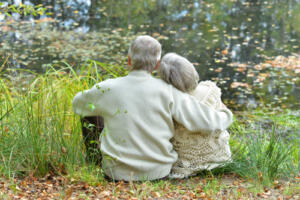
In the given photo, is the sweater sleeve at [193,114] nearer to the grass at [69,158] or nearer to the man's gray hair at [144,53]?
the man's gray hair at [144,53]

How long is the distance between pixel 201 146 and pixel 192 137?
0.33ft

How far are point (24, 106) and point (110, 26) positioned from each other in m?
6.66

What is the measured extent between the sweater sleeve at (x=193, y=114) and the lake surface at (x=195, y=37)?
9.96 feet

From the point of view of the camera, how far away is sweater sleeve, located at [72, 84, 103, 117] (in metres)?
3.08

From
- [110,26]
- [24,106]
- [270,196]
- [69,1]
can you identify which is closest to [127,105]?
[24,106]

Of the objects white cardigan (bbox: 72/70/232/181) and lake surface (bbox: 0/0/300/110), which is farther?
lake surface (bbox: 0/0/300/110)

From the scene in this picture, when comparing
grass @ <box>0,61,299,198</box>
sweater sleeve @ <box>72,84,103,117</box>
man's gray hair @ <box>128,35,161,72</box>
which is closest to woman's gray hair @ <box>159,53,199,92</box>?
man's gray hair @ <box>128,35,161,72</box>

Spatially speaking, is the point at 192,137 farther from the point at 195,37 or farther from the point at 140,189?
the point at 195,37

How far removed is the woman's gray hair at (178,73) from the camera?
10.2ft

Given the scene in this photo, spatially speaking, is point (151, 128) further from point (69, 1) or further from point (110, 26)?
point (69, 1)

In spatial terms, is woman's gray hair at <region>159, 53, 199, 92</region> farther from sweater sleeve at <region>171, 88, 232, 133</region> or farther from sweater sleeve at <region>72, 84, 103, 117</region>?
sweater sleeve at <region>72, 84, 103, 117</region>

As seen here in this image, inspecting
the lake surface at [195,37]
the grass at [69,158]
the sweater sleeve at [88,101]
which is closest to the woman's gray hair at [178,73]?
the sweater sleeve at [88,101]

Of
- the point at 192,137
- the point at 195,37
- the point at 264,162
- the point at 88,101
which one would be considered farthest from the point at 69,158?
the point at 195,37

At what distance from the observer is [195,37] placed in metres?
9.11
